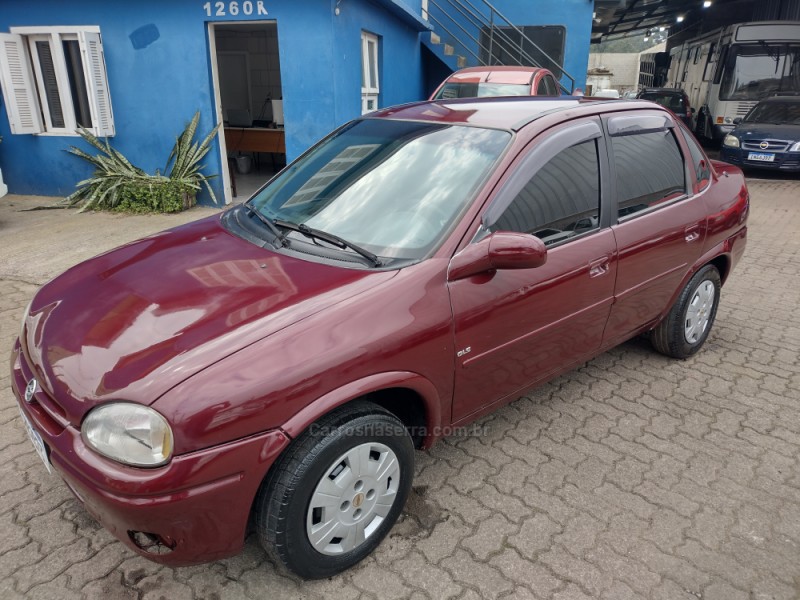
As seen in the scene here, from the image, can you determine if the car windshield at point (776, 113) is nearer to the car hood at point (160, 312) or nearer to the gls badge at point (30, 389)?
the car hood at point (160, 312)

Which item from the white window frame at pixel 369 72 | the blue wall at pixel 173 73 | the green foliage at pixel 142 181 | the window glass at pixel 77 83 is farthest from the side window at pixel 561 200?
the window glass at pixel 77 83

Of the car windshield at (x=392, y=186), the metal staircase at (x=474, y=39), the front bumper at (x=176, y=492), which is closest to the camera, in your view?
the front bumper at (x=176, y=492)

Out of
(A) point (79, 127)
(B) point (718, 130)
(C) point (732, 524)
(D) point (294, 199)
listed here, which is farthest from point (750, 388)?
(B) point (718, 130)

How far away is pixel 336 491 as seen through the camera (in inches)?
84.1

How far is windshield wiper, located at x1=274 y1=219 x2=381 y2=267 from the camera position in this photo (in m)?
2.41

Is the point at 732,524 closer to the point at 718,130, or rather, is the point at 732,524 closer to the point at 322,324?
the point at 322,324

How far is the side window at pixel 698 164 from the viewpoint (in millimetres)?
3807

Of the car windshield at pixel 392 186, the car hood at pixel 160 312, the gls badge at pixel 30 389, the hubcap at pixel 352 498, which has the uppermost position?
the car windshield at pixel 392 186

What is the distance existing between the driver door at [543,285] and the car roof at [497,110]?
0.15 metres

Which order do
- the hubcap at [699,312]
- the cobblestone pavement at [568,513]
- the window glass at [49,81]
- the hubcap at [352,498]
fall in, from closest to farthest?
the hubcap at [352,498]
the cobblestone pavement at [568,513]
the hubcap at [699,312]
the window glass at [49,81]

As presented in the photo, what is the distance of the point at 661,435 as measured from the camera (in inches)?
128

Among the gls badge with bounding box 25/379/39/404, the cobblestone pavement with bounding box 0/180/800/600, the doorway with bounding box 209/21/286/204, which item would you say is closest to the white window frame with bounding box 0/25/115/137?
the doorway with bounding box 209/21/286/204

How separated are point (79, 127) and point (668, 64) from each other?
25.6 m

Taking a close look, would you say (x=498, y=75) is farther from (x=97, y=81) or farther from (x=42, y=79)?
(x=42, y=79)
